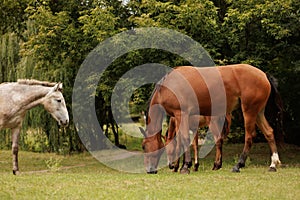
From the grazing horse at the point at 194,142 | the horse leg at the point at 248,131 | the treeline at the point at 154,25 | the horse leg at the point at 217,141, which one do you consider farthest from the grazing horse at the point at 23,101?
the horse leg at the point at 248,131

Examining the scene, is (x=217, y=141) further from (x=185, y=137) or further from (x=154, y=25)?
(x=154, y=25)

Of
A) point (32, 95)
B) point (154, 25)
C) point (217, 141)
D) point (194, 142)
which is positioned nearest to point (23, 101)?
point (32, 95)

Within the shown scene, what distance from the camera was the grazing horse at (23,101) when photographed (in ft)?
36.5

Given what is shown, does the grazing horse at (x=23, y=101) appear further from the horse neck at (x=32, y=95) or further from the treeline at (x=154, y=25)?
the treeline at (x=154, y=25)

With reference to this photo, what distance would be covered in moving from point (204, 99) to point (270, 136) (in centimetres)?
165

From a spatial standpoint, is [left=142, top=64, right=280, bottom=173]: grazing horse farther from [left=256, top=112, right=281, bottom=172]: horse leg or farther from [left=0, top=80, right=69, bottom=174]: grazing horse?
[left=0, top=80, right=69, bottom=174]: grazing horse

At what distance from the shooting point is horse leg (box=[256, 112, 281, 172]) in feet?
35.9

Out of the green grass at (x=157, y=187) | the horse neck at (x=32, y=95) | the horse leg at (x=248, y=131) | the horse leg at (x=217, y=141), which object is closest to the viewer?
the green grass at (x=157, y=187)

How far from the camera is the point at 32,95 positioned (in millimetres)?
11258

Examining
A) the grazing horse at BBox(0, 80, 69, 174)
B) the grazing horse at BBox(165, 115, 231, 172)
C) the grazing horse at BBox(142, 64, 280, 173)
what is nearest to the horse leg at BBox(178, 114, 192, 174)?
the grazing horse at BBox(142, 64, 280, 173)

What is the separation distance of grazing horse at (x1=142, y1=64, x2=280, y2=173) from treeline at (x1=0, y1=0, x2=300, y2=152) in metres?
2.98

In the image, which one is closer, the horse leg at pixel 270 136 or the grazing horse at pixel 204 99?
the grazing horse at pixel 204 99

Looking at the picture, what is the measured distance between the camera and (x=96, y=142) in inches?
783

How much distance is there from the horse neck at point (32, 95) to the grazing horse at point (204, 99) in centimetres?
242
